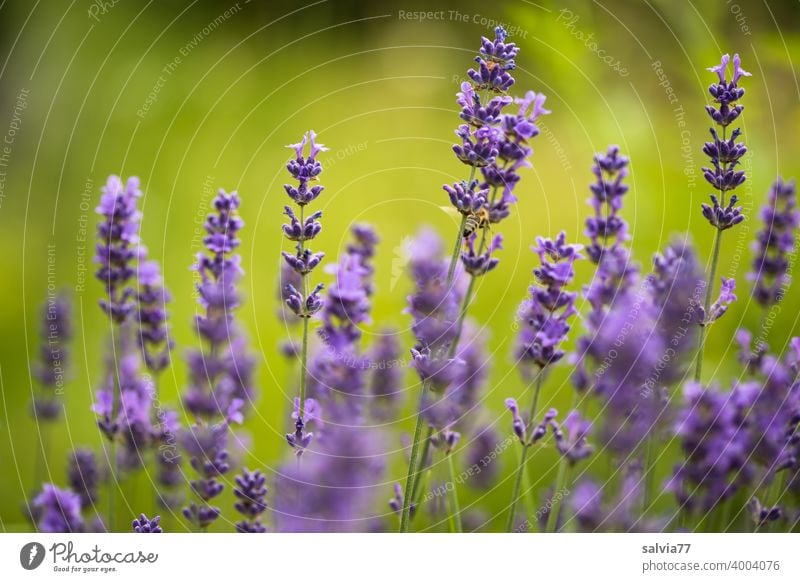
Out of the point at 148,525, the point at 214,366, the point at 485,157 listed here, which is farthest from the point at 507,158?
the point at 148,525

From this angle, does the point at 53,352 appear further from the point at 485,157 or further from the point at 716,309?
the point at 716,309

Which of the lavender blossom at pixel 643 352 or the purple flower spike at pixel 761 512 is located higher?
the lavender blossom at pixel 643 352

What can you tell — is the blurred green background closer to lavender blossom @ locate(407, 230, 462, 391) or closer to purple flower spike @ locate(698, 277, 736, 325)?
lavender blossom @ locate(407, 230, 462, 391)

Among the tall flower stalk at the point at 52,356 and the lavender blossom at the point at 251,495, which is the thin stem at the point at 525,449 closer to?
the lavender blossom at the point at 251,495
